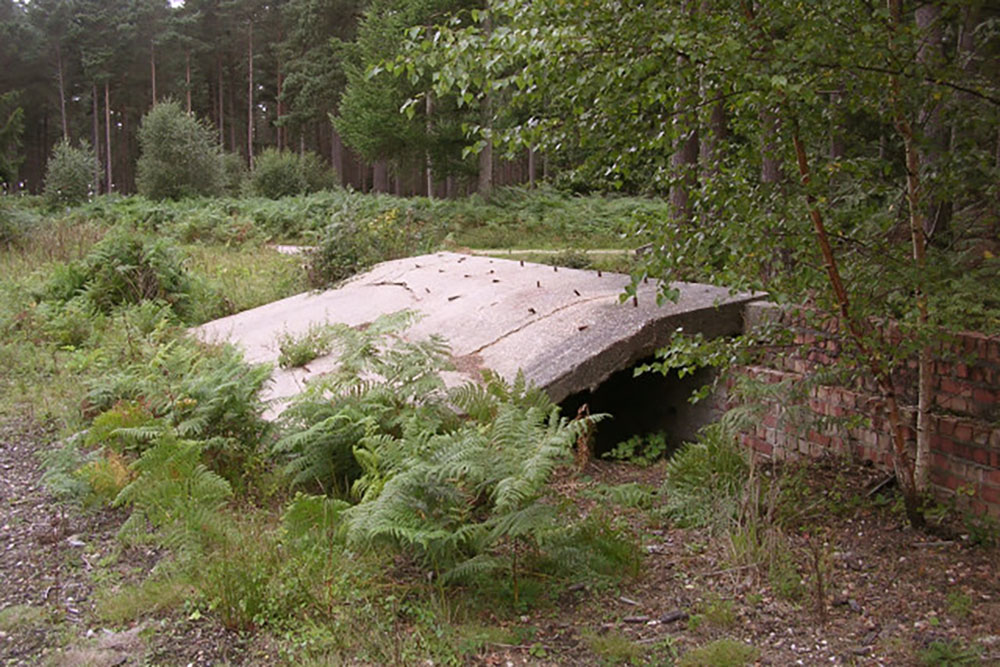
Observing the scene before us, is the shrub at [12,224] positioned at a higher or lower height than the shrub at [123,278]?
higher

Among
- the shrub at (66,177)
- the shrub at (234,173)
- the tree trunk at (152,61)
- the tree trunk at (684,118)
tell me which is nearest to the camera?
the tree trunk at (684,118)

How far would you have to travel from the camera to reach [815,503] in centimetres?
503

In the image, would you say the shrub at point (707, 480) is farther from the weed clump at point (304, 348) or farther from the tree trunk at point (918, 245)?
the weed clump at point (304, 348)

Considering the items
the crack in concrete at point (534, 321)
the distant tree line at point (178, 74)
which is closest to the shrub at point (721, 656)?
the crack in concrete at point (534, 321)

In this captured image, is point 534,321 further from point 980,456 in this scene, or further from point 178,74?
point 178,74

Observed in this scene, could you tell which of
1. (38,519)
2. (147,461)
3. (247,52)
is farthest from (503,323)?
(247,52)

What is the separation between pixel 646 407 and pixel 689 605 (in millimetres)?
3862

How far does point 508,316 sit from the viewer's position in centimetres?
835

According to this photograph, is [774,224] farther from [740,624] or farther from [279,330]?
[279,330]

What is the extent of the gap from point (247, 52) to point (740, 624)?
5448 cm

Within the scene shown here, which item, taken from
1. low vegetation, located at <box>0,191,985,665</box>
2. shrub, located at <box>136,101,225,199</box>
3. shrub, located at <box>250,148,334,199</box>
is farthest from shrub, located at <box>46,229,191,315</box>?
shrub, located at <box>136,101,225,199</box>

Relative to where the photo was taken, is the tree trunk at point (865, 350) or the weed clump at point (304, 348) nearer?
the tree trunk at point (865, 350)

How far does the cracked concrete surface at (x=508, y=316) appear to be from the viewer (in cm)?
689

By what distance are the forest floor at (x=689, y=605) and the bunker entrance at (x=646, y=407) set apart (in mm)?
2055
